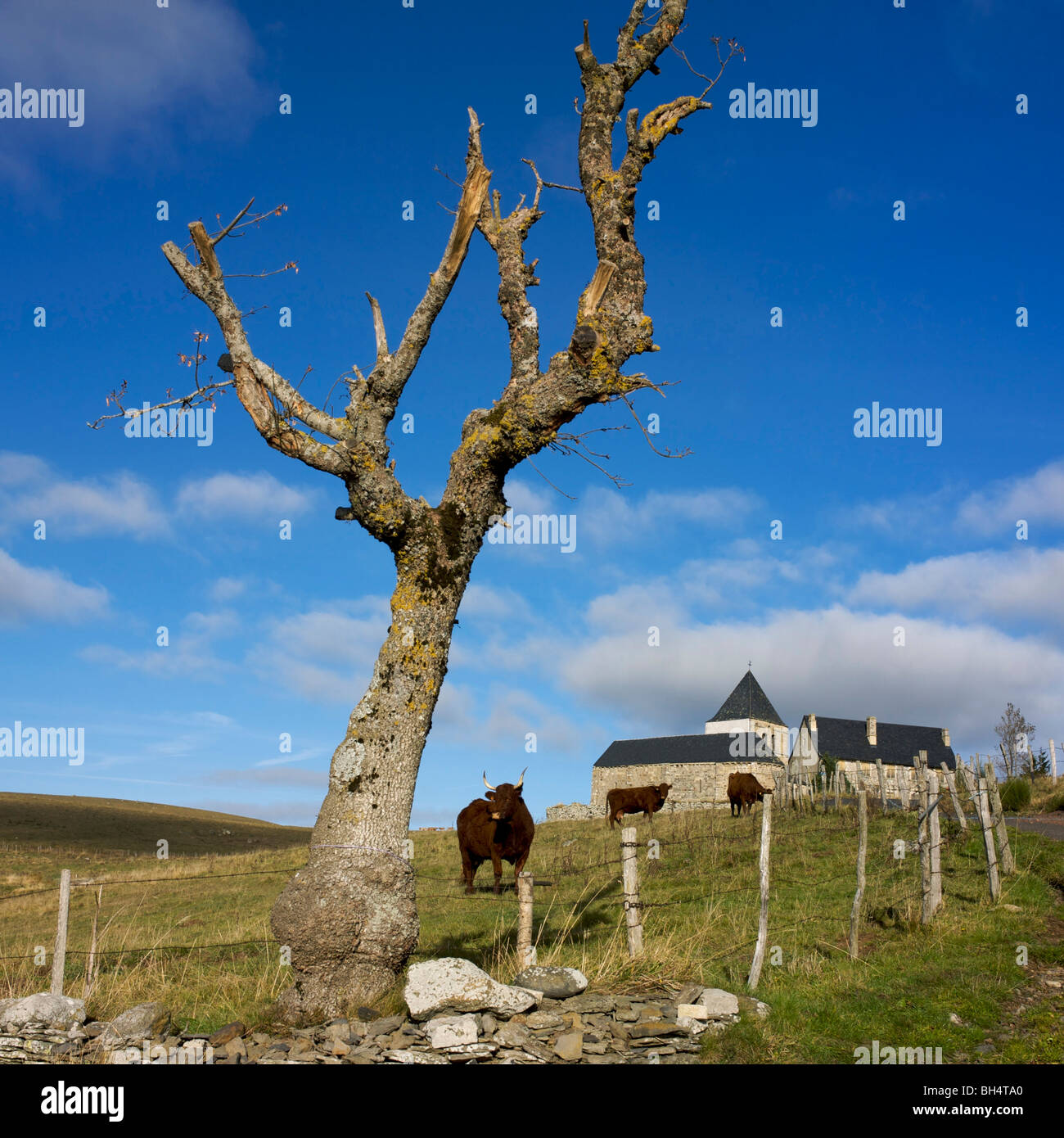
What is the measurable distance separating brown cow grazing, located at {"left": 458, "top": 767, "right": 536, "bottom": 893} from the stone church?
34.8 meters

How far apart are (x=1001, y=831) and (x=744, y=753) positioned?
A: 41416 mm

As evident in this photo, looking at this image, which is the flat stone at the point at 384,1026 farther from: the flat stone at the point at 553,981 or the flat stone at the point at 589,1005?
the flat stone at the point at 589,1005

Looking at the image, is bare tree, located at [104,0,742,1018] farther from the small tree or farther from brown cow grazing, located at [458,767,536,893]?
the small tree

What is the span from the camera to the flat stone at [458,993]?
6.31 metres

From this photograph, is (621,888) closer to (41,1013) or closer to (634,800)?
(41,1013)

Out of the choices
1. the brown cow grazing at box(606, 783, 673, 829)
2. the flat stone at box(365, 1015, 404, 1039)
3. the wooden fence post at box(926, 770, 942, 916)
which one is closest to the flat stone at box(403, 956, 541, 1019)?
the flat stone at box(365, 1015, 404, 1039)

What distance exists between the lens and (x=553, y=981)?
682 centimetres

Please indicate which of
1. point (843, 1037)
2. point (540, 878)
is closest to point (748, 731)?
point (540, 878)

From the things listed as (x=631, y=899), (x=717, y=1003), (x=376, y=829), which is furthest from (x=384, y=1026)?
(x=631, y=899)

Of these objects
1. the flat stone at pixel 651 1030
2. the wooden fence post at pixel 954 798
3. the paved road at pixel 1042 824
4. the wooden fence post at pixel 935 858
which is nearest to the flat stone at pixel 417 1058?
the flat stone at pixel 651 1030

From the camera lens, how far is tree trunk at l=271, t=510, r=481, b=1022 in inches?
278
